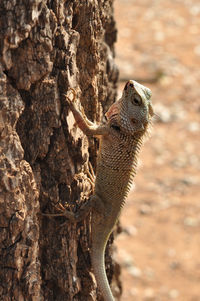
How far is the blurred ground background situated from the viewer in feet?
24.3

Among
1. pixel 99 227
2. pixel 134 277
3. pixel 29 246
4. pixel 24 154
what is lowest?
pixel 134 277

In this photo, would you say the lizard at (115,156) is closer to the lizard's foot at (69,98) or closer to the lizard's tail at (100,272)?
the lizard's tail at (100,272)

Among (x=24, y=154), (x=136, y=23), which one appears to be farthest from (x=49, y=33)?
(x=136, y=23)

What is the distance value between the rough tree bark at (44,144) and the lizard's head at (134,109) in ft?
1.15

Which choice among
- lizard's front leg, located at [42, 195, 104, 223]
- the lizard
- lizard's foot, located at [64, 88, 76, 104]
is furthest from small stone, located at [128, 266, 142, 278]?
lizard's foot, located at [64, 88, 76, 104]

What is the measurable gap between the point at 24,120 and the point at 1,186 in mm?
437

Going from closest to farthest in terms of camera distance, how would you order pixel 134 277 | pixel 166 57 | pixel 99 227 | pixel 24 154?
pixel 24 154, pixel 99 227, pixel 134 277, pixel 166 57

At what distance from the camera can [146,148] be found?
10.3 metres

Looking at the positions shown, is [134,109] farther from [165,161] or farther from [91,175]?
[165,161]

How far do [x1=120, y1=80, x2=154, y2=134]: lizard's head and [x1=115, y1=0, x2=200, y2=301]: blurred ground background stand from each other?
5.03 ft

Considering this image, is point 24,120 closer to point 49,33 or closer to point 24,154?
point 24,154

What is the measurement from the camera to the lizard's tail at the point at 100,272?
11.7 ft

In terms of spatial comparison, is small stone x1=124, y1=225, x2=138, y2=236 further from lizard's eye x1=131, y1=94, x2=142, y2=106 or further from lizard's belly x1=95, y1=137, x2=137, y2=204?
lizard's eye x1=131, y1=94, x2=142, y2=106

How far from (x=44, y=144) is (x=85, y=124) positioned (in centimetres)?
53
